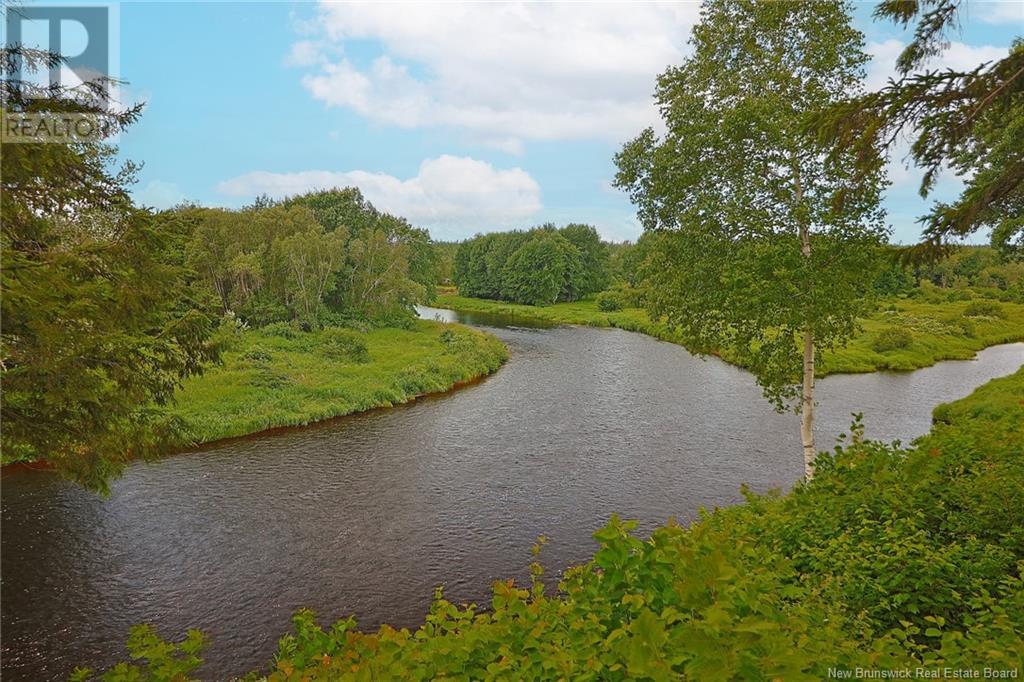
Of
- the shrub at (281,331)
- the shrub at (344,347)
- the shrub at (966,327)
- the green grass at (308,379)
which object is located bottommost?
the green grass at (308,379)

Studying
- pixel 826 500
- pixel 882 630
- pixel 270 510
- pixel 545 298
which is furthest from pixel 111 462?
pixel 545 298

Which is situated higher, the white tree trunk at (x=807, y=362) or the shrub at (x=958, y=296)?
the shrub at (x=958, y=296)

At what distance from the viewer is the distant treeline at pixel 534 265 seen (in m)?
88.6

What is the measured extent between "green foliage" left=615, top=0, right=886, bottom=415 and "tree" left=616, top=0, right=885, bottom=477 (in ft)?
0.09

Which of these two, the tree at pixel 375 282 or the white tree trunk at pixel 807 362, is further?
the tree at pixel 375 282

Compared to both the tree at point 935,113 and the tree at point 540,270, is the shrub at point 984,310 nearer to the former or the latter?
the tree at point 540,270

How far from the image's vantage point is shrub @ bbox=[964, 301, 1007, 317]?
203 ft

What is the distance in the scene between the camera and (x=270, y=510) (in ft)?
53.8

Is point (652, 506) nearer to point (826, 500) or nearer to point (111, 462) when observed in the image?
point (826, 500)

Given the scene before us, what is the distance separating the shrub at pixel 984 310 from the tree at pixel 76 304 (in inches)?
3024

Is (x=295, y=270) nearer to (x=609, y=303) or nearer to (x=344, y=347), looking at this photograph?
(x=344, y=347)

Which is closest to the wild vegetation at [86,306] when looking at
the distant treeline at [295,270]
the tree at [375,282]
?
the distant treeline at [295,270]

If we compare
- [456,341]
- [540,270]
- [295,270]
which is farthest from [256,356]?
[540,270]

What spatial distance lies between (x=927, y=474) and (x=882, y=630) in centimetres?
445
